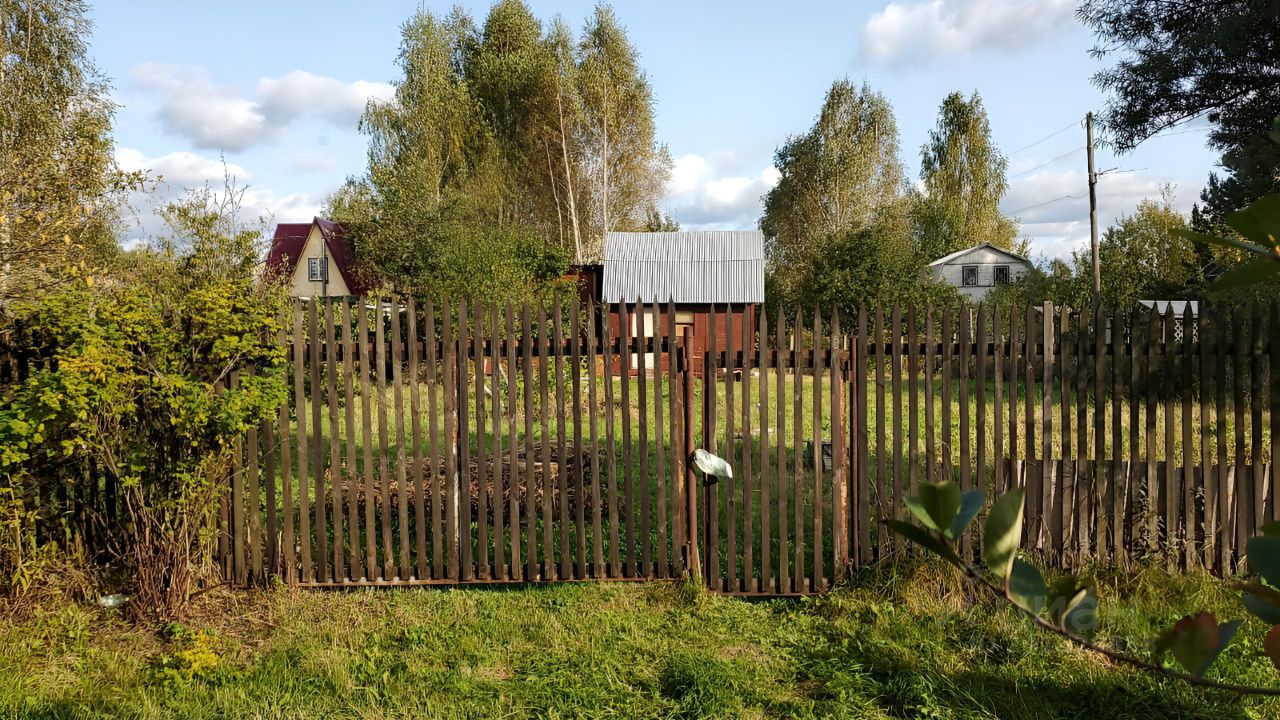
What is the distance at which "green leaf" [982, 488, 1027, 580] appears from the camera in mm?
610

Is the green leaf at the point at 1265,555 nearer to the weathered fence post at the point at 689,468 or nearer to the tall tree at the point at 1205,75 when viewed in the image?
the weathered fence post at the point at 689,468

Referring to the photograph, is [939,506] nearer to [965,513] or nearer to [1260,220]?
[965,513]

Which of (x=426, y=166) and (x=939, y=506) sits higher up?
(x=426, y=166)

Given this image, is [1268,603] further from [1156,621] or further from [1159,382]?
[1159,382]

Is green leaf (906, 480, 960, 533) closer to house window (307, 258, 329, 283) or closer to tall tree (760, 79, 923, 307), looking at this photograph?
tall tree (760, 79, 923, 307)

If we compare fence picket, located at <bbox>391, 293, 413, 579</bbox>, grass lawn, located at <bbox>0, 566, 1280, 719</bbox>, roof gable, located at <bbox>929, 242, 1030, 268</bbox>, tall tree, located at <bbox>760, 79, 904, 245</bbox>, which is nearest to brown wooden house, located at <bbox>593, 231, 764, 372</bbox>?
tall tree, located at <bbox>760, 79, 904, 245</bbox>

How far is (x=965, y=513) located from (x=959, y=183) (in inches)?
1671

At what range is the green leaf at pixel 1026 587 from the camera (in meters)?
0.70

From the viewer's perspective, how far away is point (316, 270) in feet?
115

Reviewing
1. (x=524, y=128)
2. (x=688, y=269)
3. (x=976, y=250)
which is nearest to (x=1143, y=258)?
(x=976, y=250)

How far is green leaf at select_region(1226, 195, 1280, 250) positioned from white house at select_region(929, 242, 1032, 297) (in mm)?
38796

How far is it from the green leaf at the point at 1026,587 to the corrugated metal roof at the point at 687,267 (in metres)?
21.9

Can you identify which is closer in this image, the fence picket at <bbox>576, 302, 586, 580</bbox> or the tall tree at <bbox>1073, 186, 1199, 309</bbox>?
the fence picket at <bbox>576, 302, 586, 580</bbox>

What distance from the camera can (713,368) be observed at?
17.5 ft
